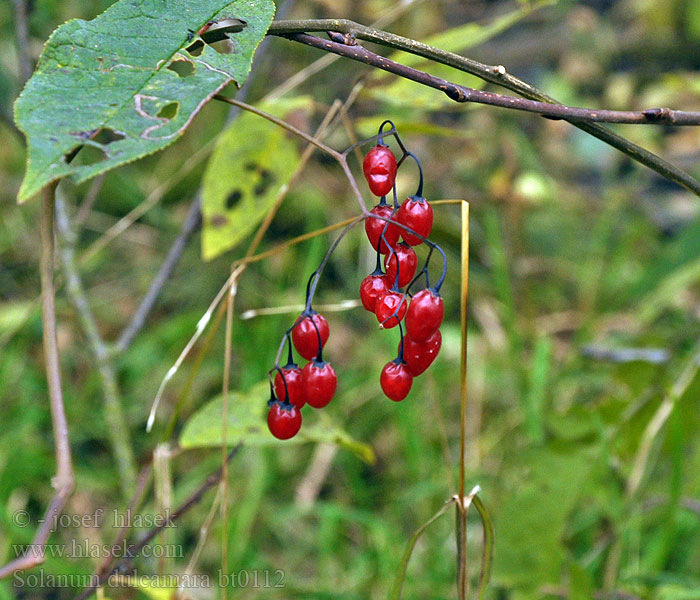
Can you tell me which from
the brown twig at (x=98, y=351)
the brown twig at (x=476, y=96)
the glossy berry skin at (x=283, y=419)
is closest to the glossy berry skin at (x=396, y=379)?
the glossy berry skin at (x=283, y=419)

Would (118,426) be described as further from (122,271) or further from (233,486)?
(122,271)

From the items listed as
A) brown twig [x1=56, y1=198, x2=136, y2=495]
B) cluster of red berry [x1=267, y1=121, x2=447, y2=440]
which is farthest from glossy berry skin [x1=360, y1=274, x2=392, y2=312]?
brown twig [x1=56, y1=198, x2=136, y2=495]

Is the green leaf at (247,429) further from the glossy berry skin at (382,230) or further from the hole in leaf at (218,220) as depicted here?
the glossy berry skin at (382,230)

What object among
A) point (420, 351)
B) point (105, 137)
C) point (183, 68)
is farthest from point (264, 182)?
Result: point (105, 137)

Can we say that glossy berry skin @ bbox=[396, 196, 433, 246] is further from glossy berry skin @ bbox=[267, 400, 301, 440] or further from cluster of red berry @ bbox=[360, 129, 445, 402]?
glossy berry skin @ bbox=[267, 400, 301, 440]

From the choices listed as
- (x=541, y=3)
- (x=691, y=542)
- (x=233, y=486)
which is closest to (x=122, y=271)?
(x=233, y=486)
